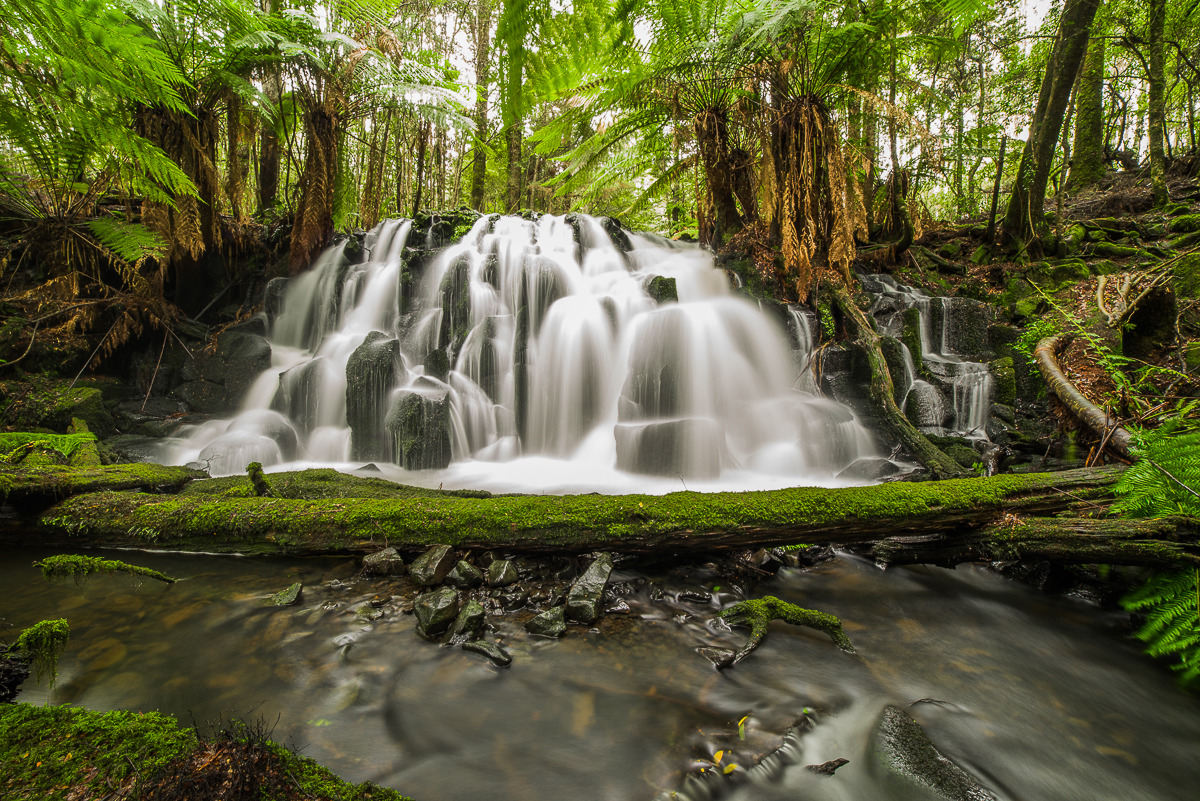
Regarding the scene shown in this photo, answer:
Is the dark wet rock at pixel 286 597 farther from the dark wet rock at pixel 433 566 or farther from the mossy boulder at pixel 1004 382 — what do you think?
the mossy boulder at pixel 1004 382

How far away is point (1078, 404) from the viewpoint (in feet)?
11.8

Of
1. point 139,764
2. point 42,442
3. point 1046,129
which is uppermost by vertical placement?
point 1046,129

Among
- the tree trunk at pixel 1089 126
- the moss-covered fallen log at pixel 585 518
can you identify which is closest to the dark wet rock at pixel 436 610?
the moss-covered fallen log at pixel 585 518

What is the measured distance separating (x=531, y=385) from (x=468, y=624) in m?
4.64

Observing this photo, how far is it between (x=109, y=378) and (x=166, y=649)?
22.5ft

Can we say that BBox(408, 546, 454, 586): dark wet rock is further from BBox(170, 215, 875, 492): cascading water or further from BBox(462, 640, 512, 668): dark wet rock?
BBox(170, 215, 875, 492): cascading water


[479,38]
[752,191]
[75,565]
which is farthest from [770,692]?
[479,38]

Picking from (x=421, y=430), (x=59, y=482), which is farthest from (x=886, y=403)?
(x=59, y=482)

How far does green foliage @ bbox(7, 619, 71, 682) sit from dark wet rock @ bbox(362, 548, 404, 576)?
1.28 m

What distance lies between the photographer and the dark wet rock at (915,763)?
1712 millimetres

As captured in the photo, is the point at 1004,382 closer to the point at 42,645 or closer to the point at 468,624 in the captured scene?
the point at 468,624

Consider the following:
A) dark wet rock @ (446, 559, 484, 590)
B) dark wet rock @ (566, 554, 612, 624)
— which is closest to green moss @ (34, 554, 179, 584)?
dark wet rock @ (446, 559, 484, 590)

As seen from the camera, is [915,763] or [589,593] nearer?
[915,763]

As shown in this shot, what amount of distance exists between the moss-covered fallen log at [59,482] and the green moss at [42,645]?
1.73 metres
